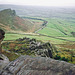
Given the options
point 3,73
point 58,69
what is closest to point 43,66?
point 58,69

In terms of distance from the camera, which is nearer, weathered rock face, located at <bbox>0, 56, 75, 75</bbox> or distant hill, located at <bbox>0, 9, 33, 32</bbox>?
weathered rock face, located at <bbox>0, 56, 75, 75</bbox>

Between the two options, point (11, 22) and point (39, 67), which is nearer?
point (39, 67)

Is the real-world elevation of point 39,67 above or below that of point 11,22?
above

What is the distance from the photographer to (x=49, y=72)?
1608 cm

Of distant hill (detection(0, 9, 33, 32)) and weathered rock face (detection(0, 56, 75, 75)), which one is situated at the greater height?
weathered rock face (detection(0, 56, 75, 75))

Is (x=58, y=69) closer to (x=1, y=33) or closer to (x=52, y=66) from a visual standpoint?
→ (x=52, y=66)

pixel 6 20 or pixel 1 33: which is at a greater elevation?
pixel 1 33

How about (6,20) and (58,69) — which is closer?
(58,69)

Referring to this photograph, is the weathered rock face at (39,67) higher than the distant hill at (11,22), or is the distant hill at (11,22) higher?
the weathered rock face at (39,67)

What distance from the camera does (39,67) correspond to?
1811cm

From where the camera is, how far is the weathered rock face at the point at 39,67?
15295 millimetres

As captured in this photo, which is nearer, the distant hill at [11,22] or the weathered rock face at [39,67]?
the weathered rock face at [39,67]

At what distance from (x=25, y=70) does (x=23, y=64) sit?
2.00 meters

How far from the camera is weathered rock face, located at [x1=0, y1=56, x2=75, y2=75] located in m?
15.3
